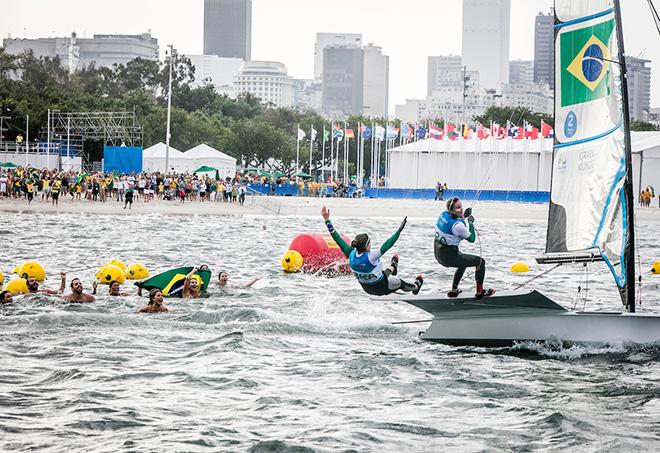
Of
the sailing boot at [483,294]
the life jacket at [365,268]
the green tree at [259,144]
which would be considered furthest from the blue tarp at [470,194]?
the sailing boot at [483,294]

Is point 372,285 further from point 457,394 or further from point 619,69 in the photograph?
point 619,69

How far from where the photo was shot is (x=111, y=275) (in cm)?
2197

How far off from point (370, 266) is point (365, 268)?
86 millimetres

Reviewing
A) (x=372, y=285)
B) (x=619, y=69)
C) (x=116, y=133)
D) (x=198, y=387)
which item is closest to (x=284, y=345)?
(x=372, y=285)

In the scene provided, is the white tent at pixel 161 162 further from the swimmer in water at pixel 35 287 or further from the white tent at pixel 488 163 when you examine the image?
the swimmer in water at pixel 35 287

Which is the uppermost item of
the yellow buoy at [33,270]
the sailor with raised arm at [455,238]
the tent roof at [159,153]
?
the tent roof at [159,153]

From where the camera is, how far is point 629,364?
1460 centimetres

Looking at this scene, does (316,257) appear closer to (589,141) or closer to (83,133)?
(589,141)

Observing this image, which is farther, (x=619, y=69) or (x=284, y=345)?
(x=284, y=345)

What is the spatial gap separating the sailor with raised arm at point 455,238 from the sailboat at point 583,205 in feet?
1.22

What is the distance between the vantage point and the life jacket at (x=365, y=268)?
15.4m

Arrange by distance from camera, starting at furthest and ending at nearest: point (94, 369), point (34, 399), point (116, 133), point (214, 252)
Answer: point (116, 133) < point (214, 252) < point (94, 369) < point (34, 399)

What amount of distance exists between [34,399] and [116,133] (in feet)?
216

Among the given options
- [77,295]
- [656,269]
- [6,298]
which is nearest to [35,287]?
[6,298]
